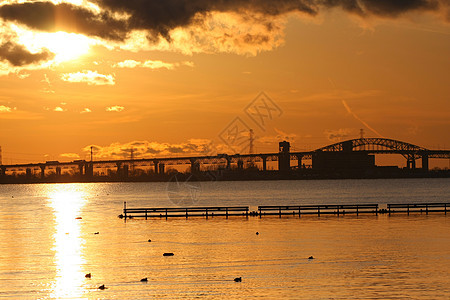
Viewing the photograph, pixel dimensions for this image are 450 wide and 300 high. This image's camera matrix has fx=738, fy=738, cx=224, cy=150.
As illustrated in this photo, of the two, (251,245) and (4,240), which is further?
(4,240)

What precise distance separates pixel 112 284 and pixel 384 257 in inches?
735

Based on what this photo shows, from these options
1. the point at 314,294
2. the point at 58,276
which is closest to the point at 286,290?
the point at 314,294

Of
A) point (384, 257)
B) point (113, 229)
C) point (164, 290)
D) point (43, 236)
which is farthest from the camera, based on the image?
point (113, 229)

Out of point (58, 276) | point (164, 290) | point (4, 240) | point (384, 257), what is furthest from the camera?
point (4, 240)

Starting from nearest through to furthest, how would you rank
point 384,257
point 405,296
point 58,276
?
1. point 405,296
2. point 58,276
3. point 384,257

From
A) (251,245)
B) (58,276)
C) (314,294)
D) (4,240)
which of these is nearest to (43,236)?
(4,240)

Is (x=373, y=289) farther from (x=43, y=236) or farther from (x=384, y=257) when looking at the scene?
(x=43, y=236)

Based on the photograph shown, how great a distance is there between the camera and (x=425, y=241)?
56.4 metres

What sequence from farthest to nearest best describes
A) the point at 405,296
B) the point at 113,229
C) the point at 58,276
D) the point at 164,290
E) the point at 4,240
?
the point at 113,229
the point at 4,240
the point at 58,276
the point at 164,290
the point at 405,296

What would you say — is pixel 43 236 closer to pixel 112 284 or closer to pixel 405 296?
→ pixel 112 284

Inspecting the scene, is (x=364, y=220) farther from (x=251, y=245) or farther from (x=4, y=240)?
(x=4, y=240)

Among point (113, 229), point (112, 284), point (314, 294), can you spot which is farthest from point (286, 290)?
point (113, 229)

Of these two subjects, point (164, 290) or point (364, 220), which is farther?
point (364, 220)

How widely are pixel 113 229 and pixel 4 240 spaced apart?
1304cm
